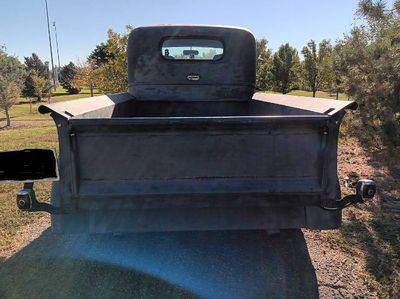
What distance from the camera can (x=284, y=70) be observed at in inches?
1010

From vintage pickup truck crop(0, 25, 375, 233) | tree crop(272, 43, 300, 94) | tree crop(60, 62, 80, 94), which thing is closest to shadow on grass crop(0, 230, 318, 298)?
vintage pickup truck crop(0, 25, 375, 233)

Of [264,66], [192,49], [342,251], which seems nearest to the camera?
[342,251]

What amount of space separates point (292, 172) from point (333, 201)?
0.36 meters

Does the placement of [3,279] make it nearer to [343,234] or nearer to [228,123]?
[228,123]

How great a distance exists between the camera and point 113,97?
4.52m

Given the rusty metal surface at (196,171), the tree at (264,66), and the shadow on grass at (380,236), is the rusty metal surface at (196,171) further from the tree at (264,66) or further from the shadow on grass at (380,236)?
the tree at (264,66)

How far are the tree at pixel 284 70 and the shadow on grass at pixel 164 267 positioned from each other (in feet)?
75.5

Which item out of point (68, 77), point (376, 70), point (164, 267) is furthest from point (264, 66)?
point (68, 77)

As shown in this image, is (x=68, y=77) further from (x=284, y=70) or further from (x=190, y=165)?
(x=190, y=165)

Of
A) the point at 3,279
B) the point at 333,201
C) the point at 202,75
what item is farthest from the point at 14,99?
the point at 333,201

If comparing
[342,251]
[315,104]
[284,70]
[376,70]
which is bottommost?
[342,251]

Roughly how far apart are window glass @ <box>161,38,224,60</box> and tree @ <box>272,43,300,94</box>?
2102 centimetres

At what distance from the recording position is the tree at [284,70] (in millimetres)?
25672

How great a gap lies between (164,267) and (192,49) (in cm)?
324
